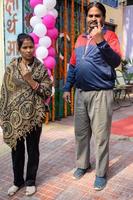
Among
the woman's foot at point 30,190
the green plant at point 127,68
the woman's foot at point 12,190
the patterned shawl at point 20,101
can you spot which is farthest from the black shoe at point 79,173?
the green plant at point 127,68

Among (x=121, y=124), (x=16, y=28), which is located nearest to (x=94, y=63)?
(x=16, y=28)

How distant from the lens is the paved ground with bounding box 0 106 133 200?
3.73m

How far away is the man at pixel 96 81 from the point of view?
3.53 meters

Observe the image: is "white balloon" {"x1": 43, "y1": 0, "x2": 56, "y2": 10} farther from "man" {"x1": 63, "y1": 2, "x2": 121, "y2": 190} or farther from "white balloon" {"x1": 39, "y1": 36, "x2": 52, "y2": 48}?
"man" {"x1": 63, "y1": 2, "x2": 121, "y2": 190}

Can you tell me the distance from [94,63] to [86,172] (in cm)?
150

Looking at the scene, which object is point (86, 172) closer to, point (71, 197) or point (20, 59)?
point (71, 197)

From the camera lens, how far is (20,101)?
11.4 feet

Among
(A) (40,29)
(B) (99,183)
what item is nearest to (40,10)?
(A) (40,29)

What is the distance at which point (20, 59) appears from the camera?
354 centimetres

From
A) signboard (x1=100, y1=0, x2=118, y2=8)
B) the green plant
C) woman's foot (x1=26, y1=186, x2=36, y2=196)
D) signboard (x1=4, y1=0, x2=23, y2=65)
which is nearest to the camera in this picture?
woman's foot (x1=26, y1=186, x2=36, y2=196)

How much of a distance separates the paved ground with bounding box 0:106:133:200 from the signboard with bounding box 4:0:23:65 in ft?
5.61

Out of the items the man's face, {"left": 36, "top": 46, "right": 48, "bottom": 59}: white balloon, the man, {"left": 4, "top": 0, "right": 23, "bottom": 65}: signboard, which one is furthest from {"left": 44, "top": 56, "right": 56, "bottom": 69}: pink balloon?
the man's face

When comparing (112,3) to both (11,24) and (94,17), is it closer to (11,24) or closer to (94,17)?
(11,24)

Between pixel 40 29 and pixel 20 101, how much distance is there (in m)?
2.55
